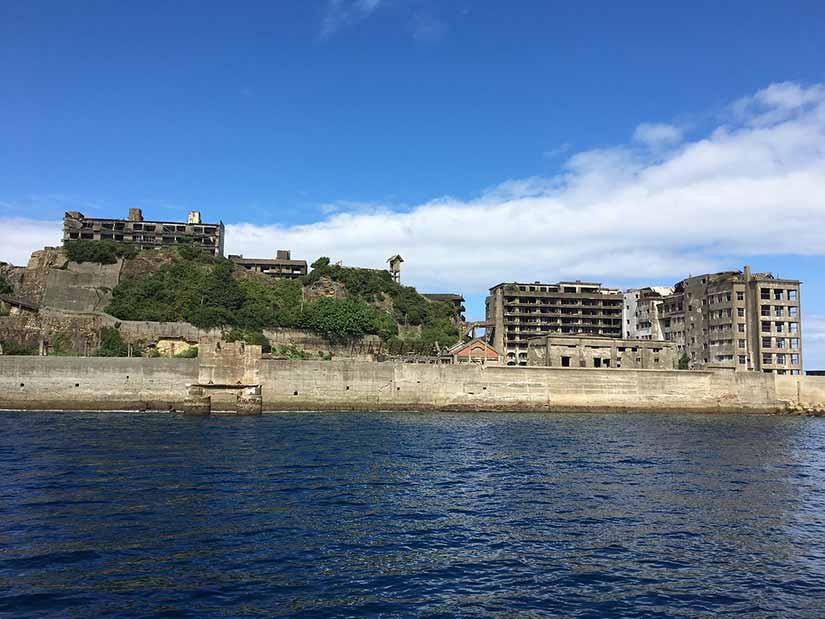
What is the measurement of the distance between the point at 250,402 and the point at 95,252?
49.9m

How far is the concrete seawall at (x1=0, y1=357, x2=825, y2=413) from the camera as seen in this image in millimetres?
55875

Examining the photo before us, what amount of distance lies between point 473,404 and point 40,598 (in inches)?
2119

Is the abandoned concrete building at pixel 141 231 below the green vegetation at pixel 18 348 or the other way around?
the other way around

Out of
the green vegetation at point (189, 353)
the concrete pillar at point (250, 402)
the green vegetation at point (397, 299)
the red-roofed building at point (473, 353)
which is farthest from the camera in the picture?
the green vegetation at point (397, 299)

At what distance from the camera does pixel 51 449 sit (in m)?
31.1

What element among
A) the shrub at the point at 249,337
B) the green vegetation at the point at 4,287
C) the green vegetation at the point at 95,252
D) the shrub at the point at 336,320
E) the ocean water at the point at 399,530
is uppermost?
the green vegetation at the point at 95,252

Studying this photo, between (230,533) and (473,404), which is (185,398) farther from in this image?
(230,533)

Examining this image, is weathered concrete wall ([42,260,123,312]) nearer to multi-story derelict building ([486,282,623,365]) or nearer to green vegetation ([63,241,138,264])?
green vegetation ([63,241,138,264])

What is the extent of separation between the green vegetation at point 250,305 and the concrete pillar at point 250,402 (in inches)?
657

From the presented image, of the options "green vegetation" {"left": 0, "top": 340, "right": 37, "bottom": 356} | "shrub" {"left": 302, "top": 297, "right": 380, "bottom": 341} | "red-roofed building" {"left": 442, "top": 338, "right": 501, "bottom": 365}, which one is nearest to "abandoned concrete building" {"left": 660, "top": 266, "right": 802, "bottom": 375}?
"red-roofed building" {"left": 442, "top": 338, "right": 501, "bottom": 365}

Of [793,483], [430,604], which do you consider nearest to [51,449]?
[430,604]

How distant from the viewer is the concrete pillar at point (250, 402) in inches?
2232

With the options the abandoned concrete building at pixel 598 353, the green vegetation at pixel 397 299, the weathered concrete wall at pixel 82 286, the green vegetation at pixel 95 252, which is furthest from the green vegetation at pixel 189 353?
the abandoned concrete building at pixel 598 353

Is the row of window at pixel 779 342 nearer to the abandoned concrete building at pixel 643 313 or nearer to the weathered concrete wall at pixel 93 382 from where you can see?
the abandoned concrete building at pixel 643 313
